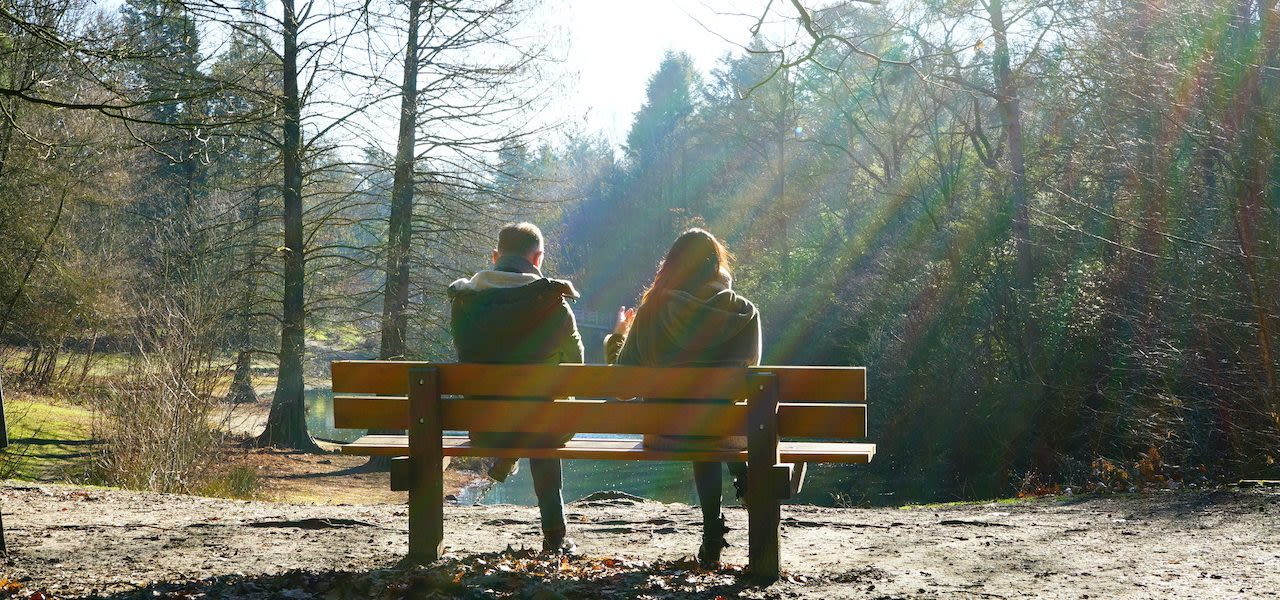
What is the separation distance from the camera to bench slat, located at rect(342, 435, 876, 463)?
5.04 metres

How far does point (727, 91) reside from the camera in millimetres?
43781

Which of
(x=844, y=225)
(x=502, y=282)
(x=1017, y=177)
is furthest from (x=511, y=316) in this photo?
(x=844, y=225)

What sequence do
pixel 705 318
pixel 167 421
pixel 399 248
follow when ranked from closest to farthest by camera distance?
pixel 705 318
pixel 167 421
pixel 399 248

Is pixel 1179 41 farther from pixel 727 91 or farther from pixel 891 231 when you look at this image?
pixel 727 91

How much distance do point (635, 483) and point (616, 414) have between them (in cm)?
1541

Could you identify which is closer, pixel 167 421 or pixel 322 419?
pixel 167 421

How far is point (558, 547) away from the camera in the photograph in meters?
5.67

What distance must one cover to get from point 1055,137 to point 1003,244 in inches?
73.0

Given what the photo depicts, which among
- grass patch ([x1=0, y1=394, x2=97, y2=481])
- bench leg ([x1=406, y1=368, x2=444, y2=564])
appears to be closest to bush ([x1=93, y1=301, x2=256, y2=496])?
grass patch ([x1=0, y1=394, x2=97, y2=481])

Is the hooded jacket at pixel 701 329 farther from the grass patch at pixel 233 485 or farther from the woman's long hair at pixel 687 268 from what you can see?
the grass patch at pixel 233 485

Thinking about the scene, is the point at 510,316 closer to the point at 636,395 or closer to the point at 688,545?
the point at 636,395

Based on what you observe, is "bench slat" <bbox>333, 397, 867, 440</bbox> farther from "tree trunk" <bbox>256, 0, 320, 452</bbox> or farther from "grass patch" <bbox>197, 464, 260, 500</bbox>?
"tree trunk" <bbox>256, 0, 320, 452</bbox>

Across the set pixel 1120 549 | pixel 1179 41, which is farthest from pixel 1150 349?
pixel 1120 549

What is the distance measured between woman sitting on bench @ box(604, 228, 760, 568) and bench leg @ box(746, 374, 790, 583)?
12.0 inches
